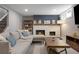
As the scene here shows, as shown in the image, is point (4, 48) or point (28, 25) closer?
point (4, 48)

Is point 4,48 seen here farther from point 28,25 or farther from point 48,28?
point 48,28

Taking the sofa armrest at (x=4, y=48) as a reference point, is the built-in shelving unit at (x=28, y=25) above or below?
→ above

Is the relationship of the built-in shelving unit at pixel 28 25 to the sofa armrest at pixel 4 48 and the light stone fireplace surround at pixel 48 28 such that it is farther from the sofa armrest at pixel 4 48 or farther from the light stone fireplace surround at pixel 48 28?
the sofa armrest at pixel 4 48

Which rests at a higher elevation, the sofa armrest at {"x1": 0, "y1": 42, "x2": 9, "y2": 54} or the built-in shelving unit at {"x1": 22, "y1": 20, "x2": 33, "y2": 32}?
the built-in shelving unit at {"x1": 22, "y1": 20, "x2": 33, "y2": 32}

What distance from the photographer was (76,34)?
17.0ft

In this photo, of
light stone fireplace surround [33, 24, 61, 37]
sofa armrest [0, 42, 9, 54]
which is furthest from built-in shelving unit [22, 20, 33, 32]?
sofa armrest [0, 42, 9, 54]

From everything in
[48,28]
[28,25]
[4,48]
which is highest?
[28,25]

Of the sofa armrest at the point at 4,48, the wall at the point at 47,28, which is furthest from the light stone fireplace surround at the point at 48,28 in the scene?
the sofa armrest at the point at 4,48

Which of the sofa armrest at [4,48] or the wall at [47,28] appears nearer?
the sofa armrest at [4,48]

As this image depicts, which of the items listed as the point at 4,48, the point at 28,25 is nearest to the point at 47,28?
the point at 28,25

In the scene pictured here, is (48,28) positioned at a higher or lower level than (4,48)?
higher

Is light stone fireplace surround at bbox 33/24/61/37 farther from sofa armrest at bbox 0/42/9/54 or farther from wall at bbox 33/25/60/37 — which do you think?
sofa armrest at bbox 0/42/9/54
